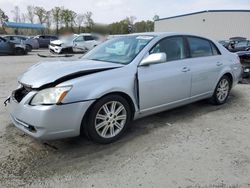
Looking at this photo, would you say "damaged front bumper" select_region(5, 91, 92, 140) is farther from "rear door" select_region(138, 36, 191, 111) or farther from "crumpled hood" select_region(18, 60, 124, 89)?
"rear door" select_region(138, 36, 191, 111)

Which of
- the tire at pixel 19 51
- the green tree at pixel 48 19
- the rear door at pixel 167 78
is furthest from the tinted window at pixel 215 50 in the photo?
the green tree at pixel 48 19

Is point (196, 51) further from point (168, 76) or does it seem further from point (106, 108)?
point (106, 108)

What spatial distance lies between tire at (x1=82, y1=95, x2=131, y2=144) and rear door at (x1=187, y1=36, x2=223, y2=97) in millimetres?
1590

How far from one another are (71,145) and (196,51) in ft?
9.22

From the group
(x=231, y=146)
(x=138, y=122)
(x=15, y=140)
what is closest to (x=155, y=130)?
(x=138, y=122)

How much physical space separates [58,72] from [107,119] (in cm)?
90

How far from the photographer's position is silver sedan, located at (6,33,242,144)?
339 centimetres

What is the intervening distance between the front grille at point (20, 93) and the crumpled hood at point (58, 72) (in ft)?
0.33

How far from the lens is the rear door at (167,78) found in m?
4.14

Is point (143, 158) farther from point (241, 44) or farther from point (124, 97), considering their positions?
point (241, 44)

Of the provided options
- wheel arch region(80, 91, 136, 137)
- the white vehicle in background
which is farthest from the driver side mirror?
the white vehicle in background

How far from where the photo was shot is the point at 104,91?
12.0ft

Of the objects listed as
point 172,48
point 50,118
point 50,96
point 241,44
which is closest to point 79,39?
point 241,44

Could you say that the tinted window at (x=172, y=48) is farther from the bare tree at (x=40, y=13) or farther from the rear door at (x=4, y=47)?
the bare tree at (x=40, y=13)
